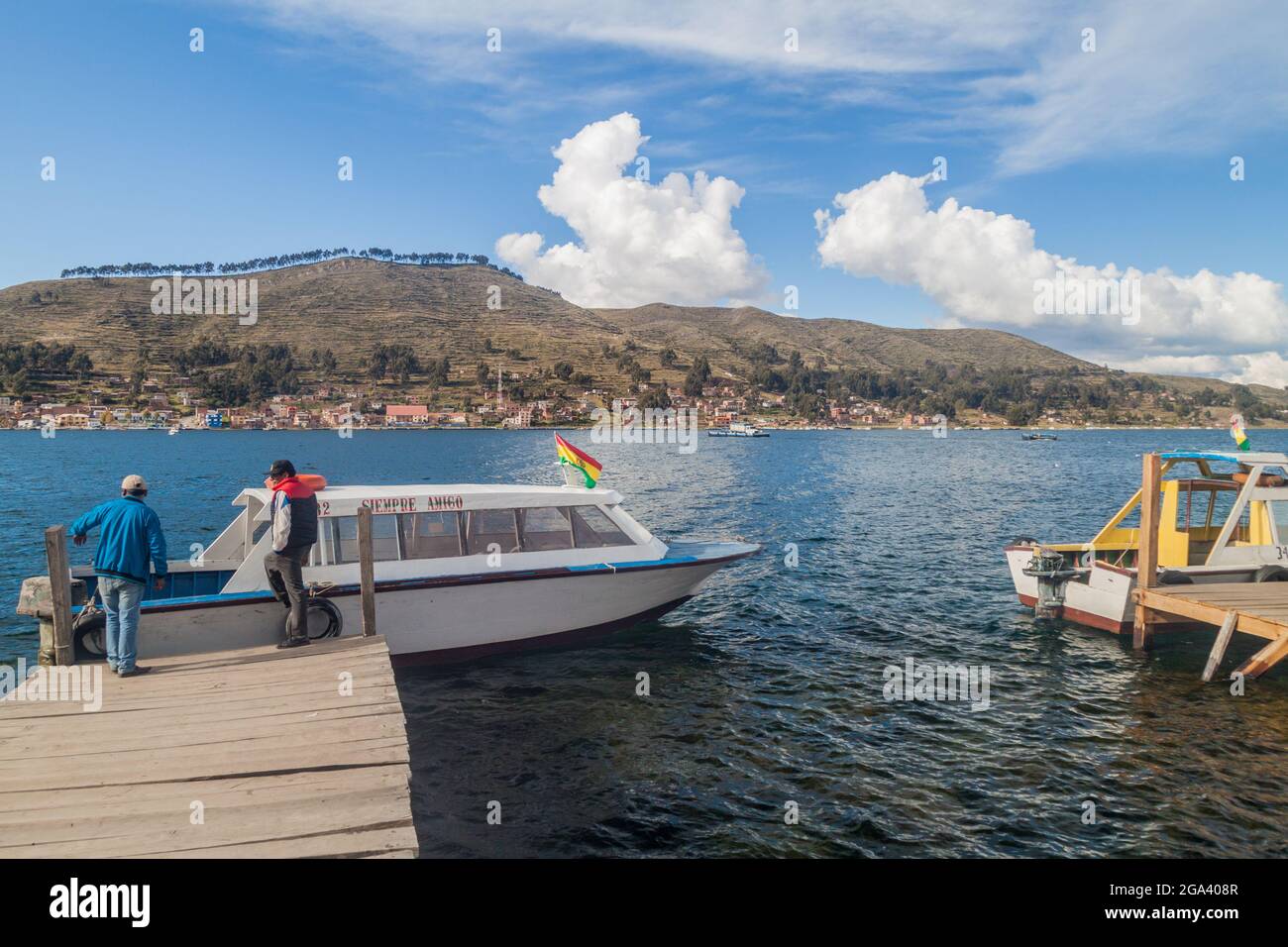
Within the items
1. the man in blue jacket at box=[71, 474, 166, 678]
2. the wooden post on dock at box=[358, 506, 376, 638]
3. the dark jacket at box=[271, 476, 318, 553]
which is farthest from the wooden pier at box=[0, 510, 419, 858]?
the dark jacket at box=[271, 476, 318, 553]

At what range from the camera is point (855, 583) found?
2478 centimetres

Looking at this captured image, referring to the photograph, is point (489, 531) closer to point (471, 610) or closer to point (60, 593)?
point (471, 610)

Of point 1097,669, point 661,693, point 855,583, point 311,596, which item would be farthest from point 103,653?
point 855,583

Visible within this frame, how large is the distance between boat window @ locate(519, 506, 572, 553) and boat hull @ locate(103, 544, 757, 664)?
0.75m

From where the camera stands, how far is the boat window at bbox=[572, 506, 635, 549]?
16156 millimetres

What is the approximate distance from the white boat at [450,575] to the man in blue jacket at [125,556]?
5.00 feet

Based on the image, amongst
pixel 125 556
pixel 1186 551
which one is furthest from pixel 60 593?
pixel 1186 551

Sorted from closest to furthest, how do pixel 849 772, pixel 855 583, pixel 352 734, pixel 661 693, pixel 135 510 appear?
pixel 352 734, pixel 135 510, pixel 849 772, pixel 661 693, pixel 855 583

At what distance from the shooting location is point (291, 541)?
1215 cm

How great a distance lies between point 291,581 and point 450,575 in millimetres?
3169
